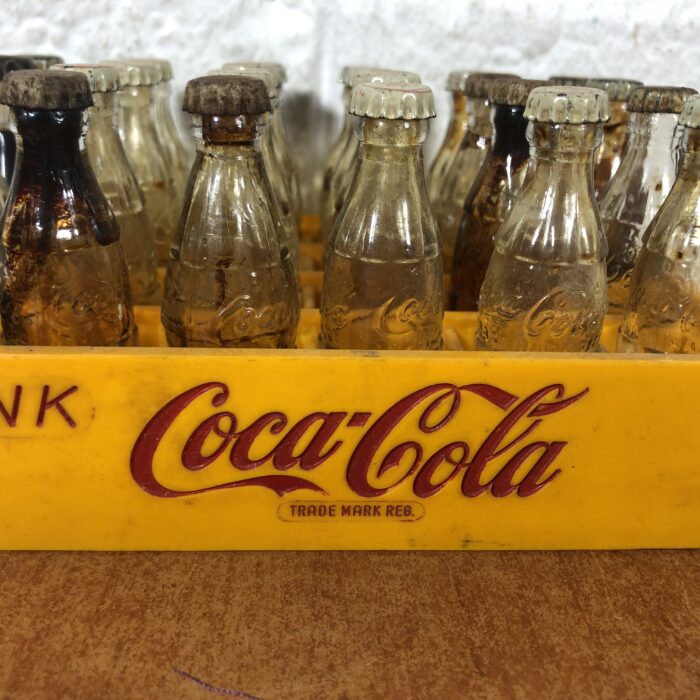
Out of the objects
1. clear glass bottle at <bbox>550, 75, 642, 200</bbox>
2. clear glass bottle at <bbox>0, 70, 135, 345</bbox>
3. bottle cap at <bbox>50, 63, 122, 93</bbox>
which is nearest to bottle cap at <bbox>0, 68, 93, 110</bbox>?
clear glass bottle at <bbox>0, 70, 135, 345</bbox>

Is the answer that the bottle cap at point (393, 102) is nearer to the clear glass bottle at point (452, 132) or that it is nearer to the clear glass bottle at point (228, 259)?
the clear glass bottle at point (228, 259)

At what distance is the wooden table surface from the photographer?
1.46ft

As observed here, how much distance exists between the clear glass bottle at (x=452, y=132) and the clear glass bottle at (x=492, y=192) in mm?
151

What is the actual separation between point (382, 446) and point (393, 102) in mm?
221

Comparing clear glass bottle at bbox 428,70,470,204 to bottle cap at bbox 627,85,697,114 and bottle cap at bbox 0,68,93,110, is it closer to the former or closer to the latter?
bottle cap at bbox 627,85,697,114

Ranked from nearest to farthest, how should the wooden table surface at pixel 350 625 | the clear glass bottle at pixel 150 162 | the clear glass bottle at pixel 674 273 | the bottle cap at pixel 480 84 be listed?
the wooden table surface at pixel 350 625 < the clear glass bottle at pixel 674 273 < the bottle cap at pixel 480 84 < the clear glass bottle at pixel 150 162

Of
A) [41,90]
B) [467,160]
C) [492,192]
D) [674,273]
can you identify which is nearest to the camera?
[41,90]

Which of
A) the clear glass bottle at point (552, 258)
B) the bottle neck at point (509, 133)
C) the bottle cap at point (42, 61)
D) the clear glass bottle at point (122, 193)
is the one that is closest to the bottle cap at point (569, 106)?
the clear glass bottle at point (552, 258)

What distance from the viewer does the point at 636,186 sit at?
0.67m

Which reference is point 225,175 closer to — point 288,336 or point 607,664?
point 288,336

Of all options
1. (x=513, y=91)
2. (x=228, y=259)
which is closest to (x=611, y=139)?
(x=513, y=91)

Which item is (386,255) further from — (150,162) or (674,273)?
(150,162)

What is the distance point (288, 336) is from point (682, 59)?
62 centimetres

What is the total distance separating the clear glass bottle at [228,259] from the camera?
0.53 metres
